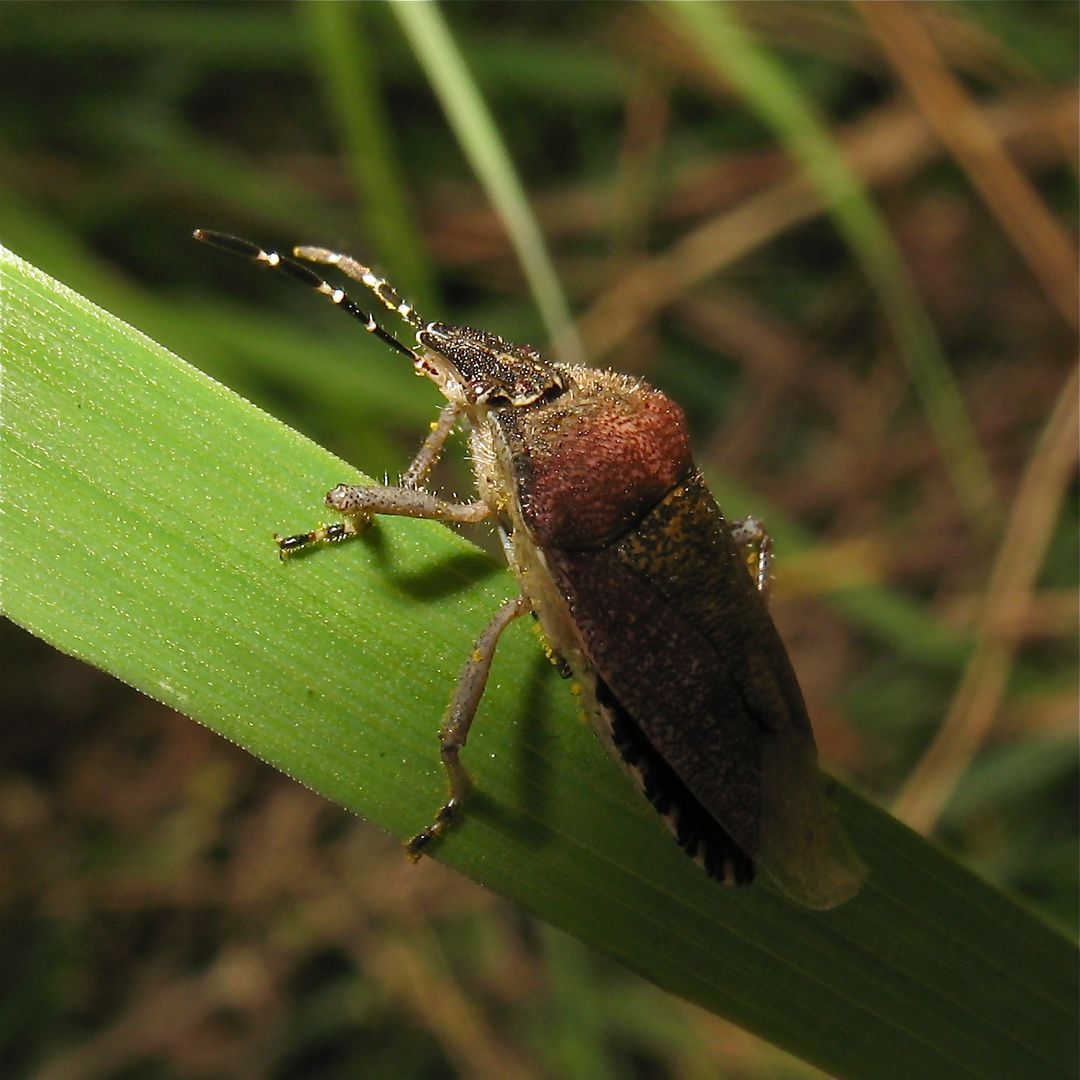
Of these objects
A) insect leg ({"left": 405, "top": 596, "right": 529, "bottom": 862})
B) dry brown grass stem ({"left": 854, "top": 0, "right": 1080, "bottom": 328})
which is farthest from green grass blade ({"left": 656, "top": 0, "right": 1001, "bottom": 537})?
insect leg ({"left": 405, "top": 596, "right": 529, "bottom": 862})

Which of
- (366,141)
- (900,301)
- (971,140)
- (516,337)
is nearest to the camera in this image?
(366,141)

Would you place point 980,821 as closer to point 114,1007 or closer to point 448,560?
point 448,560

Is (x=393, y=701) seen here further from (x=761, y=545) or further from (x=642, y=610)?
(x=761, y=545)

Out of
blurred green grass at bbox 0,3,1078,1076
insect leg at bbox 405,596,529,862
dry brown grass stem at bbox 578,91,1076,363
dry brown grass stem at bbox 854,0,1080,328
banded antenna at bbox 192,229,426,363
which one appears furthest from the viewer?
dry brown grass stem at bbox 578,91,1076,363

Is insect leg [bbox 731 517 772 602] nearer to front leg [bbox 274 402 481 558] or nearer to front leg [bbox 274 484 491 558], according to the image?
front leg [bbox 274 402 481 558]

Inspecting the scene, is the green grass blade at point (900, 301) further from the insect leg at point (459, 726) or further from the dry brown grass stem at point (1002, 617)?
the insect leg at point (459, 726)

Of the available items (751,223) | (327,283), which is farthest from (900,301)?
(327,283)

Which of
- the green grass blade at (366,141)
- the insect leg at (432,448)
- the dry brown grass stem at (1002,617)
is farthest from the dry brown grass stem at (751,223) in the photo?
the insect leg at (432,448)
